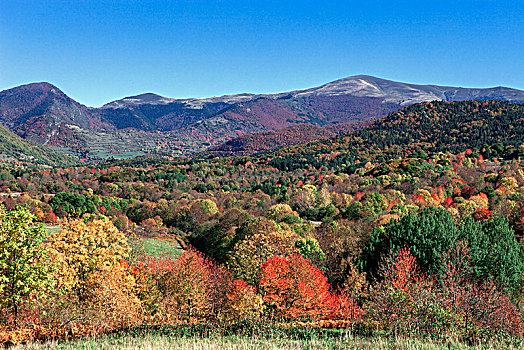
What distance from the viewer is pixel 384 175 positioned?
13550 cm

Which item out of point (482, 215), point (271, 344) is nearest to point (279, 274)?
point (271, 344)

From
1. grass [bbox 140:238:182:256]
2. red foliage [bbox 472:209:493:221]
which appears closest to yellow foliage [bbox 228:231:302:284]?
grass [bbox 140:238:182:256]

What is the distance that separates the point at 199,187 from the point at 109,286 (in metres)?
136

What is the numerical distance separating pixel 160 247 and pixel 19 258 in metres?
54.6

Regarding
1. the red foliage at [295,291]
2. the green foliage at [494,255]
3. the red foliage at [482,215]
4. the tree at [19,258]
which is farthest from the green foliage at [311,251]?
the red foliage at [482,215]

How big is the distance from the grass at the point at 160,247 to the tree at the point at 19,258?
46.0 metres

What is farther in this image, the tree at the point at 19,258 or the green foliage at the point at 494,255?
the green foliage at the point at 494,255

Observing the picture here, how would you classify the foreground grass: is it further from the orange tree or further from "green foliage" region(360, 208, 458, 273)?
"green foliage" region(360, 208, 458, 273)

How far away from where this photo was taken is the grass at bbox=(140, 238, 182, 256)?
65344 mm

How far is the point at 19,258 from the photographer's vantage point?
16.7 m

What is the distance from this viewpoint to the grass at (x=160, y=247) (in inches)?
2573

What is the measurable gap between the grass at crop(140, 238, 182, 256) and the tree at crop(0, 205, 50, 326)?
46.0 meters

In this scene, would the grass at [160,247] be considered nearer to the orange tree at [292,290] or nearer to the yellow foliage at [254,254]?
the yellow foliage at [254,254]

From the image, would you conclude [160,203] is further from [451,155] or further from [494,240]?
[451,155]
